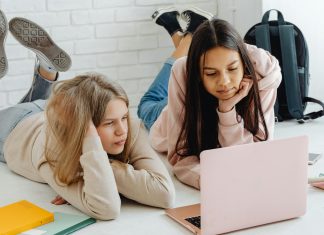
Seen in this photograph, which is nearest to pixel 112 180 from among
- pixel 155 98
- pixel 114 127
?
pixel 114 127

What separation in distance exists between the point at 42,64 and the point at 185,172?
2.69 ft

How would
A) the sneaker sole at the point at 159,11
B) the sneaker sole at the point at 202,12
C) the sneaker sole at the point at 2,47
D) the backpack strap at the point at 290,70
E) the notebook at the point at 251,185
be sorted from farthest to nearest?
the sneaker sole at the point at 159,11
the sneaker sole at the point at 202,12
the backpack strap at the point at 290,70
the sneaker sole at the point at 2,47
the notebook at the point at 251,185

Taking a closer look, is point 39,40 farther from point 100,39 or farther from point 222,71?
point 222,71

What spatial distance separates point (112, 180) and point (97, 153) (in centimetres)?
8

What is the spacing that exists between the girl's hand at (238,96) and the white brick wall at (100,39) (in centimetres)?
125

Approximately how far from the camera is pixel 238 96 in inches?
65.4

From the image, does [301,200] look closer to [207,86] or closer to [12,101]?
[207,86]

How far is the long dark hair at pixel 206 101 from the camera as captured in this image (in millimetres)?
1607

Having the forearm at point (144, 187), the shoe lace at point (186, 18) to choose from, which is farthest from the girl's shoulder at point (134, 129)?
the shoe lace at point (186, 18)

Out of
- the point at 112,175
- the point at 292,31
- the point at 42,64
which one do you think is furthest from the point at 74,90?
the point at 292,31

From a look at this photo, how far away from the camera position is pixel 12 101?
2680 millimetres

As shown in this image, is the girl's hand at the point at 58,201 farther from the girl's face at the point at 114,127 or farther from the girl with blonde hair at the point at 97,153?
the girl's face at the point at 114,127

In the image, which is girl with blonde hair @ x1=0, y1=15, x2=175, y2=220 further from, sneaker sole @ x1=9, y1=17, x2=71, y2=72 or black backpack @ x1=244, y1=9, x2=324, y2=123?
black backpack @ x1=244, y1=9, x2=324, y2=123

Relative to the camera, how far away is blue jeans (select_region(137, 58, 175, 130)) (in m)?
2.26
